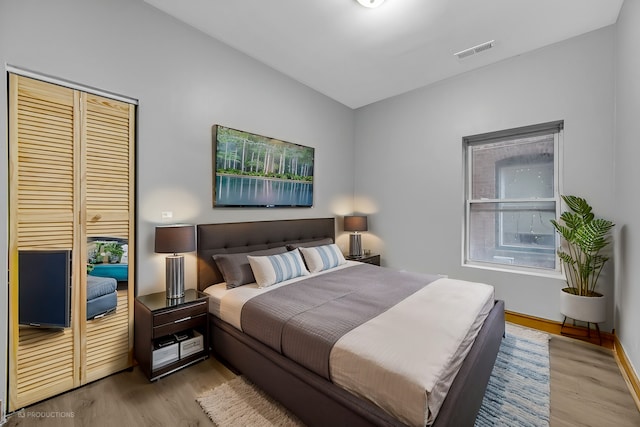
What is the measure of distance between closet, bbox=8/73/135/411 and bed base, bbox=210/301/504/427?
96 centimetres

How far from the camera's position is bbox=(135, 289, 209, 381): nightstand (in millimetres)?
2109

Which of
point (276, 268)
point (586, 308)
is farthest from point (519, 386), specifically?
point (276, 268)

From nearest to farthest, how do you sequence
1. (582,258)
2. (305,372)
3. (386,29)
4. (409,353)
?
(409,353)
(305,372)
(386,29)
(582,258)

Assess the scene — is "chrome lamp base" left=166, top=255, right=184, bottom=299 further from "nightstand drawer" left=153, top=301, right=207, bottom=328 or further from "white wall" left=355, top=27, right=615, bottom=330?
"white wall" left=355, top=27, right=615, bottom=330

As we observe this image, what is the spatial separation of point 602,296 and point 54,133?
4789 mm

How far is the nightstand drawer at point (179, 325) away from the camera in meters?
2.11

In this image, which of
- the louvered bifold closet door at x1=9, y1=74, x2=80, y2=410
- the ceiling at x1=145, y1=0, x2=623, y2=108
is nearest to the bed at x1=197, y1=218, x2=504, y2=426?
the louvered bifold closet door at x1=9, y1=74, x2=80, y2=410

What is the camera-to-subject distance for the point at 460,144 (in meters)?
3.62

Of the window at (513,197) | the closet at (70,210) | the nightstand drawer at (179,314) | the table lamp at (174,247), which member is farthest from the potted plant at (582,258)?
the closet at (70,210)

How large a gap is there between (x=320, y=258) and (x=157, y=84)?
2378 millimetres

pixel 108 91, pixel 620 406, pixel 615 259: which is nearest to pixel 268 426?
pixel 620 406

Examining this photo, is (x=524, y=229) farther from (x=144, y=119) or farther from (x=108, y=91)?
(x=108, y=91)

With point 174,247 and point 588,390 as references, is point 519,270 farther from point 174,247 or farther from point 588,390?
point 174,247

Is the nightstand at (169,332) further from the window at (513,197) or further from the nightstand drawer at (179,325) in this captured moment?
the window at (513,197)
